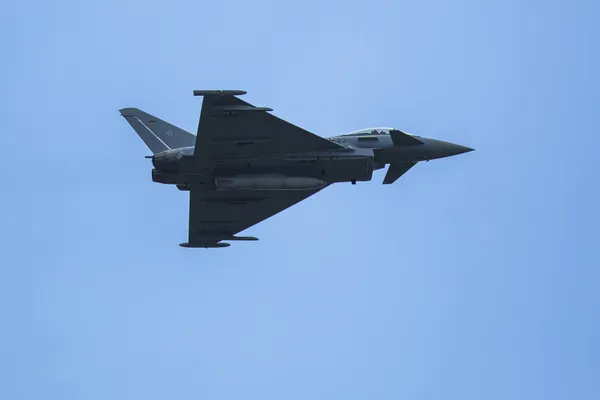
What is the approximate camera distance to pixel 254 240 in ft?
131

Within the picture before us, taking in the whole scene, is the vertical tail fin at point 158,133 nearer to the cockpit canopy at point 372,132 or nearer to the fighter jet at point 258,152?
the fighter jet at point 258,152

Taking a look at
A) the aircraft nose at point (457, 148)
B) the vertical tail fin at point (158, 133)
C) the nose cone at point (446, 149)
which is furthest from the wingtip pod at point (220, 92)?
the aircraft nose at point (457, 148)

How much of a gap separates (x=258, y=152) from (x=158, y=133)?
14.0ft

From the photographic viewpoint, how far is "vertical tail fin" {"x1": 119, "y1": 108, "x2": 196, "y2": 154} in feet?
124

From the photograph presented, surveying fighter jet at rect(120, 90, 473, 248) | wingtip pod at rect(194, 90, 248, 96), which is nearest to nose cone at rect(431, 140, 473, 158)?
fighter jet at rect(120, 90, 473, 248)

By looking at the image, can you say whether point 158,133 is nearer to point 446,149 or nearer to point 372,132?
point 372,132

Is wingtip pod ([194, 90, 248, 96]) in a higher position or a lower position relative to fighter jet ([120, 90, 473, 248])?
higher

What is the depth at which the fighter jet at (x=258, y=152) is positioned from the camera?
3469 centimetres

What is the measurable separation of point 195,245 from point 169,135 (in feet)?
14.0

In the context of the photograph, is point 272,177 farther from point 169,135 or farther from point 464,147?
point 464,147

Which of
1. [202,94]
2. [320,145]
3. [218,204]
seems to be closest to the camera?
[202,94]

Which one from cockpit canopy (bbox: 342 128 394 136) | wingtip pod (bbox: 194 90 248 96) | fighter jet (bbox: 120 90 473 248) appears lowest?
fighter jet (bbox: 120 90 473 248)

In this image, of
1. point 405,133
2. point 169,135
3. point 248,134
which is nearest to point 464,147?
point 405,133

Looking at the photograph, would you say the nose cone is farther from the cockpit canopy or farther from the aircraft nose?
the cockpit canopy
